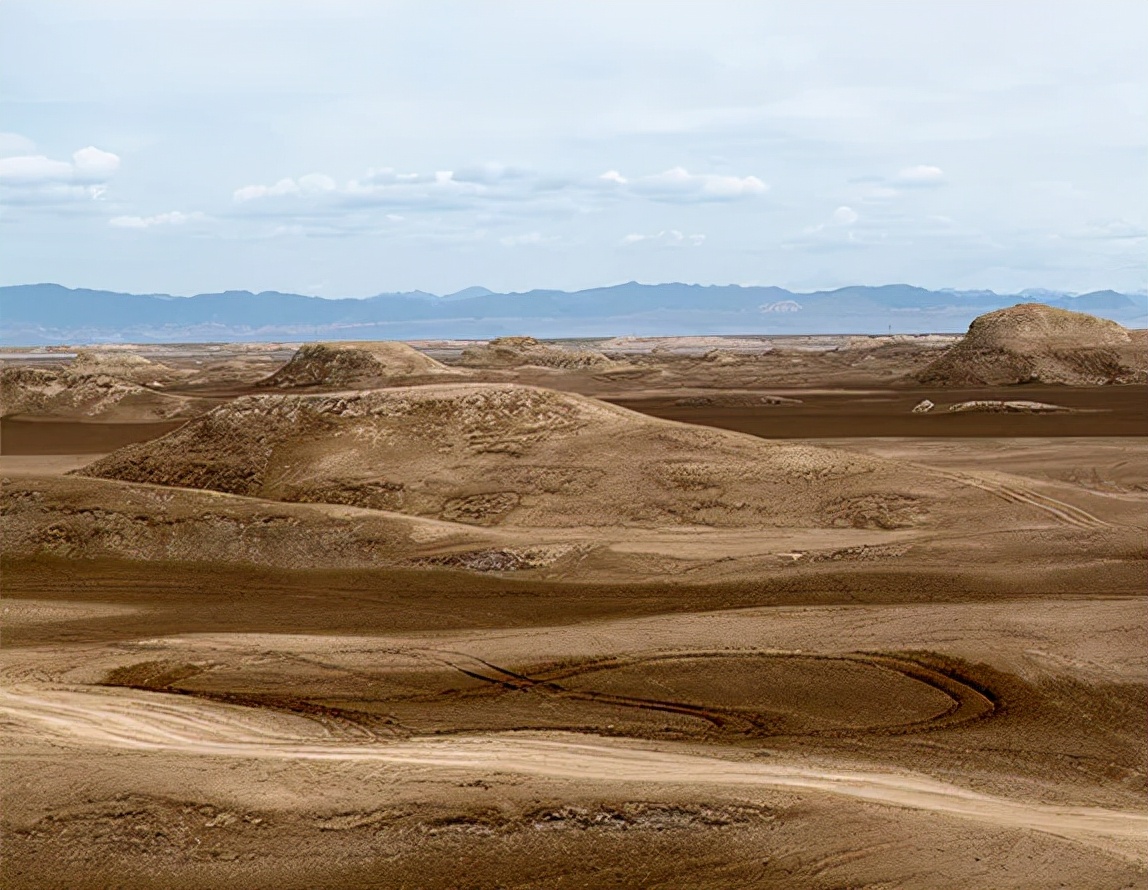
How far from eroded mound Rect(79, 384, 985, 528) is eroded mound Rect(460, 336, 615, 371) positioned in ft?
156

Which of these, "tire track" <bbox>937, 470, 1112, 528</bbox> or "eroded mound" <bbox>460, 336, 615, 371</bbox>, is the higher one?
"eroded mound" <bbox>460, 336, 615, 371</bbox>

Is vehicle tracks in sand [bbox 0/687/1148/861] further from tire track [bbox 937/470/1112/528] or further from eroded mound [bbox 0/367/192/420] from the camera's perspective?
eroded mound [bbox 0/367/192/420]

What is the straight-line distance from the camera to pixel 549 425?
20.0 metres

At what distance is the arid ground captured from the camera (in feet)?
24.8

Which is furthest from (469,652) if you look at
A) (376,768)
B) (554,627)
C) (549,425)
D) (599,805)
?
(549,425)

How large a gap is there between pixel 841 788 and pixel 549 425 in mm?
12182

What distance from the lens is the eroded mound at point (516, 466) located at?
689 inches

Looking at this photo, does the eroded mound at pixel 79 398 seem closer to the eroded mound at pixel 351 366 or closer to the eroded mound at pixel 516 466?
the eroded mound at pixel 351 366

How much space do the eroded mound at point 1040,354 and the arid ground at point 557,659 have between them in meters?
30.8

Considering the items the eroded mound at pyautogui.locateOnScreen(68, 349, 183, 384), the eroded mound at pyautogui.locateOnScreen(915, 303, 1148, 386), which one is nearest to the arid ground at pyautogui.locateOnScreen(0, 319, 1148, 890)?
the eroded mound at pyautogui.locateOnScreen(915, 303, 1148, 386)

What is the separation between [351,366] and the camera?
5303 centimetres

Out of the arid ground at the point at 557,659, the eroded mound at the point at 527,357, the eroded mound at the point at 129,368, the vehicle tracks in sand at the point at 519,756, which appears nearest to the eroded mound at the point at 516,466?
the arid ground at the point at 557,659

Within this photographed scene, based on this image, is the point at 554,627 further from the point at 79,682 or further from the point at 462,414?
the point at 462,414

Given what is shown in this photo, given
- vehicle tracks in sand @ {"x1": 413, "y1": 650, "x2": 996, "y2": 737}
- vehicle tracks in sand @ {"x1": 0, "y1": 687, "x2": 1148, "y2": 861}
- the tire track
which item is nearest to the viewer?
vehicle tracks in sand @ {"x1": 0, "y1": 687, "x2": 1148, "y2": 861}
